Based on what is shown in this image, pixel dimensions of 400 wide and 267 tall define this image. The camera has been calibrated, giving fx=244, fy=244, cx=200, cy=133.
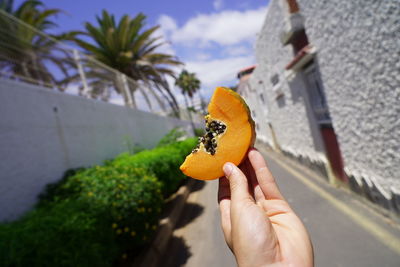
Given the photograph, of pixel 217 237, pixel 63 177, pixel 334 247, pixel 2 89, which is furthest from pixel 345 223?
pixel 2 89

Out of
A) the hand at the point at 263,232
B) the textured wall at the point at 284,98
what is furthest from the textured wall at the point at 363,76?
the hand at the point at 263,232

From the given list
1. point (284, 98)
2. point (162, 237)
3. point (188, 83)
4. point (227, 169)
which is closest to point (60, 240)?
point (227, 169)

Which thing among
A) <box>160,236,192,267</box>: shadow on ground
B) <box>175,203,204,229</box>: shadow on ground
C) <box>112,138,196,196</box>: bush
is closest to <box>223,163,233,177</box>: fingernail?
<box>160,236,192,267</box>: shadow on ground

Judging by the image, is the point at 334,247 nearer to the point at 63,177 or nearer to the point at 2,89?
the point at 63,177

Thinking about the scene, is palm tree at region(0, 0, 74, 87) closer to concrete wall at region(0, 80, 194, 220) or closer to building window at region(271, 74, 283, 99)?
concrete wall at region(0, 80, 194, 220)

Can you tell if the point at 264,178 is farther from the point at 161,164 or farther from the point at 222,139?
the point at 161,164

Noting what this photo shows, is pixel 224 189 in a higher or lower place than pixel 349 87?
lower
